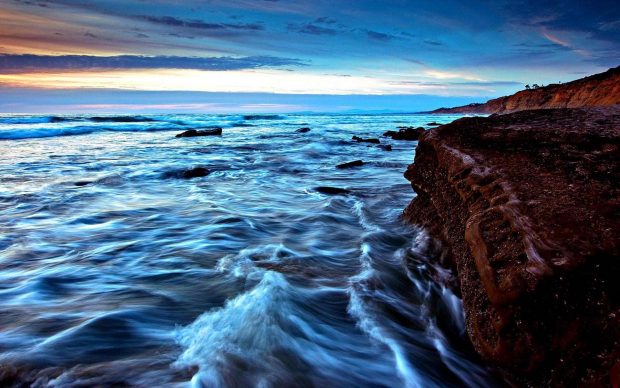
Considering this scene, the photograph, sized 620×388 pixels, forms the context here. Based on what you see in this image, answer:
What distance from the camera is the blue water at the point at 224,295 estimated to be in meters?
2.71

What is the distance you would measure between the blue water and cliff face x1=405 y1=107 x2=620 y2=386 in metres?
0.53

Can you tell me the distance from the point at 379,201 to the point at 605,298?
5484 mm

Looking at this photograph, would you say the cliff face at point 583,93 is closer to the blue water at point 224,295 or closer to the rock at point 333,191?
the rock at point 333,191

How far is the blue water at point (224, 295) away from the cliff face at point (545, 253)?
0.53 metres

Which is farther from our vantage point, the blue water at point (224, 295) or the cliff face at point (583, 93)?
the cliff face at point (583, 93)

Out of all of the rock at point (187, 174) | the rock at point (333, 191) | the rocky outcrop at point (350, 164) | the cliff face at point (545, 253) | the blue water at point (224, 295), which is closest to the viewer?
the cliff face at point (545, 253)

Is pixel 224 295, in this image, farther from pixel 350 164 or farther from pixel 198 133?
pixel 198 133

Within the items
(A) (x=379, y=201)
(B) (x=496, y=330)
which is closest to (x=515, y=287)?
(B) (x=496, y=330)

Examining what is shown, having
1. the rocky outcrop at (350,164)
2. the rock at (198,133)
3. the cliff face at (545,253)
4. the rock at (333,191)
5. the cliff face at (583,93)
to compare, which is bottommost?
the rock at (198,133)

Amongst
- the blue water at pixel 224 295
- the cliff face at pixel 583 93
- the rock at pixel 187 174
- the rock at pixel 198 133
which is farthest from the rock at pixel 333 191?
the cliff face at pixel 583 93

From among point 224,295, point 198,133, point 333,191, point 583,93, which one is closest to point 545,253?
point 224,295

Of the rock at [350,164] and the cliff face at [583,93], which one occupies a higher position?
the cliff face at [583,93]

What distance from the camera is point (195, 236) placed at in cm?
551

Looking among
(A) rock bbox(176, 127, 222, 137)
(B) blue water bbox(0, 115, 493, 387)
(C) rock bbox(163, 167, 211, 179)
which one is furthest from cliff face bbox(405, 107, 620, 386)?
(A) rock bbox(176, 127, 222, 137)
